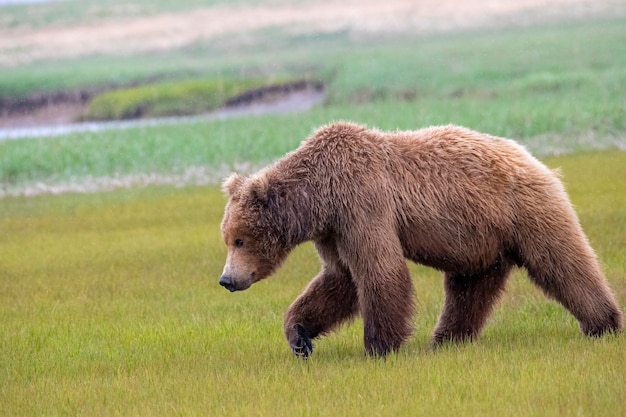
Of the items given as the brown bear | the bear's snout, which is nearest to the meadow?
the brown bear

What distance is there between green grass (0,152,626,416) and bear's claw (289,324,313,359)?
94 mm

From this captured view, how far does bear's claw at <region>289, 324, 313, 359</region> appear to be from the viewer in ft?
25.3

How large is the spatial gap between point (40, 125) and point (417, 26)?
1875 centimetres

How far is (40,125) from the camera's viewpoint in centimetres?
4147

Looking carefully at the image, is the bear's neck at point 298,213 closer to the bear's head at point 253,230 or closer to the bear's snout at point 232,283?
the bear's head at point 253,230

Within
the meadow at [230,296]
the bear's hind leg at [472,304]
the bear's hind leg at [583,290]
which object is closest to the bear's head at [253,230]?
the meadow at [230,296]

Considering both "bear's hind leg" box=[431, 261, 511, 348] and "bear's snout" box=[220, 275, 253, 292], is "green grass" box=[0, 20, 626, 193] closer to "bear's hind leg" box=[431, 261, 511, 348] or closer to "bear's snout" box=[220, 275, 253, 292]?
"bear's hind leg" box=[431, 261, 511, 348]

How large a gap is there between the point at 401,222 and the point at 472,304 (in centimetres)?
86

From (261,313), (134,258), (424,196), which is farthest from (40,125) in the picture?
(424,196)

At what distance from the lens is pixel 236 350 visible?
8219mm

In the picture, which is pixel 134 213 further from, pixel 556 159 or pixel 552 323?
pixel 552 323

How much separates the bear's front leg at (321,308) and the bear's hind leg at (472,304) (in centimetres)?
68

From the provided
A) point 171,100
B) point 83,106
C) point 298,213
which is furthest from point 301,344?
point 83,106

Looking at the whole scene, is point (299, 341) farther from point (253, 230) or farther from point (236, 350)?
point (253, 230)
